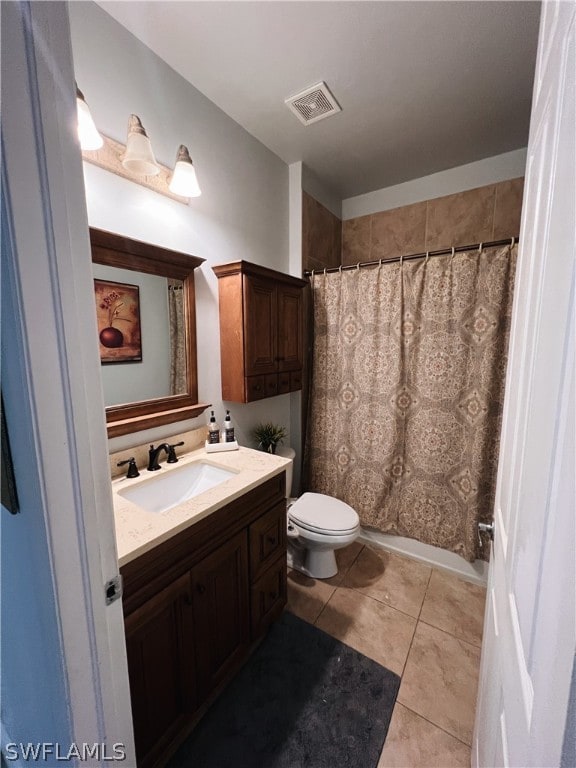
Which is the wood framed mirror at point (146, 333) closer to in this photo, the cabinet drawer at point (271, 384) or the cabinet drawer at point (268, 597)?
the cabinet drawer at point (271, 384)

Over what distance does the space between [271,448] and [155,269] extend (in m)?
1.27

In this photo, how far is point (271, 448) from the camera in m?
2.06

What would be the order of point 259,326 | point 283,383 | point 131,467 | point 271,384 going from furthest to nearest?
point 283,383
point 271,384
point 259,326
point 131,467

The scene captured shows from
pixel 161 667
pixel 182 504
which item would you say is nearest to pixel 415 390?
pixel 182 504

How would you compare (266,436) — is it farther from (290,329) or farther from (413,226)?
(413,226)

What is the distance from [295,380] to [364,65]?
5.46 ft

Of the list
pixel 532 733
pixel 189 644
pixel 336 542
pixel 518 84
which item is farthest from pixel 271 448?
pixel 518 84

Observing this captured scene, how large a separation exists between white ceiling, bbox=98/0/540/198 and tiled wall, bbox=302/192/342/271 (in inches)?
14.4

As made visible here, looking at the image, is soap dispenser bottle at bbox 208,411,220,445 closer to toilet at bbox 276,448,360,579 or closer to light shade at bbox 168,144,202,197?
toilet at bbox 276,448,360,579

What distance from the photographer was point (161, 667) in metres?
0.96

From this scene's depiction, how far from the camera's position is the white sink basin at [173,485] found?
1.30m

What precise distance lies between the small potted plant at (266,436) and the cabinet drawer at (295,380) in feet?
1.04

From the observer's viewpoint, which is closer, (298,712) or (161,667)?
(161,667)

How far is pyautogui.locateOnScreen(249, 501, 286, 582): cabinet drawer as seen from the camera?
4.30ft
